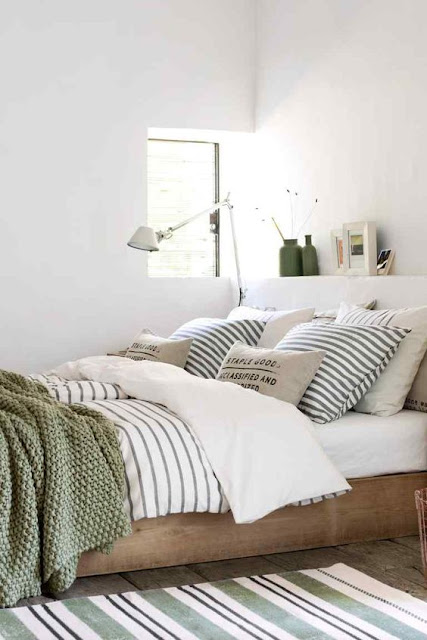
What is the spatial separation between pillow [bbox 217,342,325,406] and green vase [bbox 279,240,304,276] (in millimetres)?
1437

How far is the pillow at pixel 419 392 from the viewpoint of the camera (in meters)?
3.67

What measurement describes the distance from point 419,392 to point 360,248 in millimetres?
1013

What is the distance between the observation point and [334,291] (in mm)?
4602

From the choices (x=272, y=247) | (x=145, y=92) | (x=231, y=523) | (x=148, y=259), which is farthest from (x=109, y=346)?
(x=231, y=523)

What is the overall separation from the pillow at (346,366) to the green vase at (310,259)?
4.40 ft

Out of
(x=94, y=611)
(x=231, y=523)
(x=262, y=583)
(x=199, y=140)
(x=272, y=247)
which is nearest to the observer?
(x=94, y=611)

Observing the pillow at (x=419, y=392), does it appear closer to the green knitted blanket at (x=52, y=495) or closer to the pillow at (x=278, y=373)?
the pillow at (x=278, y=373)

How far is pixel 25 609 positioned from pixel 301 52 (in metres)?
3.53

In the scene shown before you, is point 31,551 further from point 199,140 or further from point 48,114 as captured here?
point 199,140

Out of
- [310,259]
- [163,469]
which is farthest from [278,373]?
[310,259]

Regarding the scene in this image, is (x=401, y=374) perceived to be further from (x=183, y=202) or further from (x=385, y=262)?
(x=183, y=202)

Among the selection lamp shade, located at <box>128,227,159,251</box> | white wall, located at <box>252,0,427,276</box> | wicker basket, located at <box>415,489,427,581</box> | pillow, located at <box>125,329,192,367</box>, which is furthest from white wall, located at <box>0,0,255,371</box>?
wicker basket, located at <box>415,489,427,581</box>

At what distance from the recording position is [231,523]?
3.23 meters

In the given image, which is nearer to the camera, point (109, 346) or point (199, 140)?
point (109, 346)
